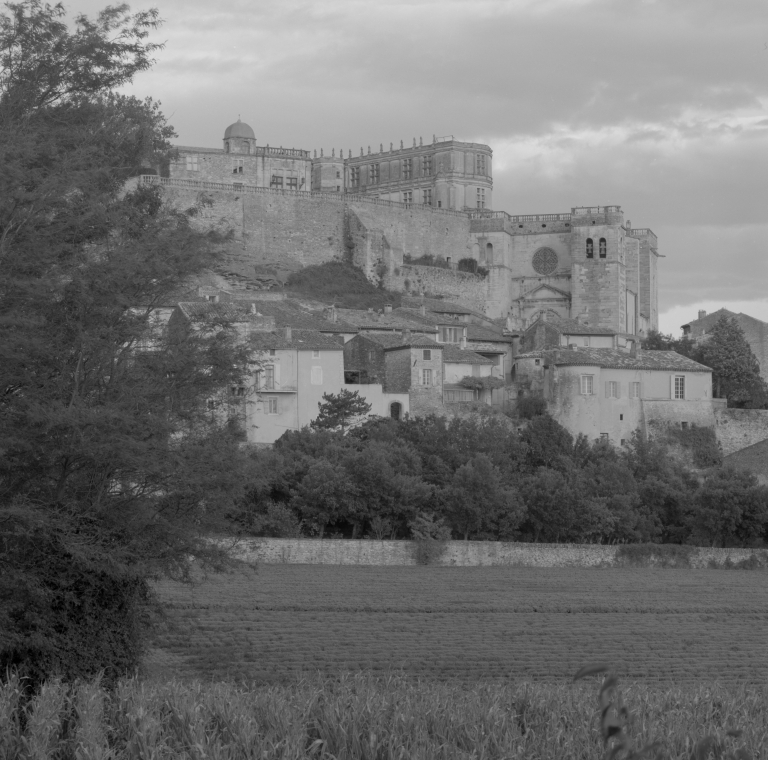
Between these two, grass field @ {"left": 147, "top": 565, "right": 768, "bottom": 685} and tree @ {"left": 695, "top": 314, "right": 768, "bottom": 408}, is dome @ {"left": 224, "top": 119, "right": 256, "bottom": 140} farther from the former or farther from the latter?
grass field @ {"left": 147, "top": 565, "right": 768, "bottom": 685}

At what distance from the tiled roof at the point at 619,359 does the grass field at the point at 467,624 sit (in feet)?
45.7

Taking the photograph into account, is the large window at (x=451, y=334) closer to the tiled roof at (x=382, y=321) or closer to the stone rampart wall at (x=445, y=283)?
the tiled roof at (x=382, y=321)

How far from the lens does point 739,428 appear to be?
54.4m

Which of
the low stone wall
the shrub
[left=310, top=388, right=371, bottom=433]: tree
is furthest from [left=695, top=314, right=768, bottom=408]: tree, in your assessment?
[left=310, top=388, right=371, bottom=433]: tree

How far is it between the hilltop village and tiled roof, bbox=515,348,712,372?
0.09m

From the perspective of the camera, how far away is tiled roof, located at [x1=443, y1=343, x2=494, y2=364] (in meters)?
55.2

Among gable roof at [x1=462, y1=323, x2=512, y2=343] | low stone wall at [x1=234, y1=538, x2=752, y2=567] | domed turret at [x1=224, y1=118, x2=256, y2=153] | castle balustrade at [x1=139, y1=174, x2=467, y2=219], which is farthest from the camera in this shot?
domed turret at [x1=224, y1=118, x2=256, y2=153]

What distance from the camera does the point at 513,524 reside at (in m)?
44.0

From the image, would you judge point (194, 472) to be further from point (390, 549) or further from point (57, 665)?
point (390, 549)

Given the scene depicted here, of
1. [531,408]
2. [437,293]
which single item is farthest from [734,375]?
[437,293]

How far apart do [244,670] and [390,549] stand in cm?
1979

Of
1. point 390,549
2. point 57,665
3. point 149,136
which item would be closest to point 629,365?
point 390,549

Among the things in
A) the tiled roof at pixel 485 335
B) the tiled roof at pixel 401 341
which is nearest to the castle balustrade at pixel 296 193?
the tiled roof at pixel 485 335

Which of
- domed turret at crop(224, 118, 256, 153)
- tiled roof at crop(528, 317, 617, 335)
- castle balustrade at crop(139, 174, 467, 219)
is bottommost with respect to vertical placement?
tiled roof at crop(528, 317, 617, 335)
